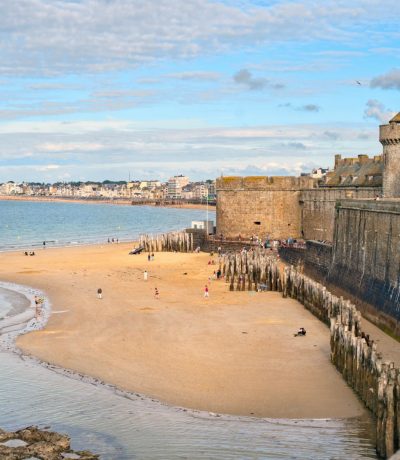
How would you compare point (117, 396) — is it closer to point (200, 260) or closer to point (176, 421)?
point (176, 421)

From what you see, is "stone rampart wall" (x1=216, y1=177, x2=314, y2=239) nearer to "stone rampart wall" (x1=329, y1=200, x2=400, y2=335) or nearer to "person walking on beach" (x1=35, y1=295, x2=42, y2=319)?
"stone rampart wall" (x1=329, y1=200, x2=400, y2=335)

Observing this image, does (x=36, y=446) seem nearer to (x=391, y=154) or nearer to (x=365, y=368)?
(x=365, y=368)

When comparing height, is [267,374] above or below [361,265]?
below

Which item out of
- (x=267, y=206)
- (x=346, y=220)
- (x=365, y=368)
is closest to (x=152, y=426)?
(x=365, y=368)

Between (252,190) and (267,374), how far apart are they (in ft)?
110

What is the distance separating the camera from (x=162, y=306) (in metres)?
30.7

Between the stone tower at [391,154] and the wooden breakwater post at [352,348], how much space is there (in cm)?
861

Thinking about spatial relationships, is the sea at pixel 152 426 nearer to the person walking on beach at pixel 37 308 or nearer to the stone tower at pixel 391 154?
the person walking on beach at pixel 37 308

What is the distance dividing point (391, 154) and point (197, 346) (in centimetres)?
2082

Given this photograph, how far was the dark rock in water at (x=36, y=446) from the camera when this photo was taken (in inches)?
528

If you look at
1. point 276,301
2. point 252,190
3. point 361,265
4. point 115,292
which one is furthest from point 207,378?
point 252,190

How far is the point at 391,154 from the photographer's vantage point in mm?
38500

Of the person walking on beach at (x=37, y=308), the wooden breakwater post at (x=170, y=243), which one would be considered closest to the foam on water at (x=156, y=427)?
the person walking on beach at (x=37, y=308)

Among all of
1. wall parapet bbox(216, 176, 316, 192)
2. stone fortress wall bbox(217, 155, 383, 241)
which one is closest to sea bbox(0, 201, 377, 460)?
stone fortress wall bbox(217, 155, 383, 241)
